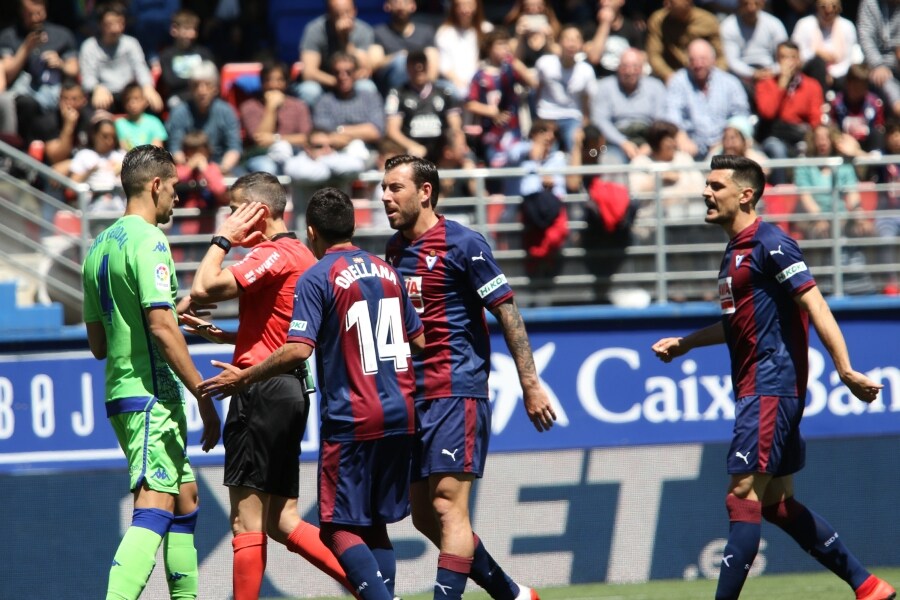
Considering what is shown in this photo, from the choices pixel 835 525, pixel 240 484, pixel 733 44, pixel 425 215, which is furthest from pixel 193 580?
pixel 733 44

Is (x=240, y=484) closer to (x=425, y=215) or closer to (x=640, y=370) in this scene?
(x=425, y=215)

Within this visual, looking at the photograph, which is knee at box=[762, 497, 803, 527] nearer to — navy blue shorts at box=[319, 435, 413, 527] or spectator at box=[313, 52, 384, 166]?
navy blue shorts at box=[319, 435, 413, 527]

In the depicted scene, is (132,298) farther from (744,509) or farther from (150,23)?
(150,23)

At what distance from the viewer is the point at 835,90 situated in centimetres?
1357

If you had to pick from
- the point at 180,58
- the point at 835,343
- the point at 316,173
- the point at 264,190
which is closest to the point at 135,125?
the point at 180,58

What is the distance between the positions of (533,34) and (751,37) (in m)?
2.45

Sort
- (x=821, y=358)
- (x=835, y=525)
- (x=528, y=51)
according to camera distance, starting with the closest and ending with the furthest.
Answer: (x=835, y=525) → (x=821, y=358) → (x=528, y=51)

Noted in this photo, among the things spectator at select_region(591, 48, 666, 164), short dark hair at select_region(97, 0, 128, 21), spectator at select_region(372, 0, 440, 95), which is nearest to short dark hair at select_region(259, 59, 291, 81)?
spectator at select_region(372, 0, 440, 95)

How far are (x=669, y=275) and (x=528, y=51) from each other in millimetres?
3117

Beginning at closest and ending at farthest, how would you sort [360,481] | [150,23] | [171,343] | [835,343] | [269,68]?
1. [171,343]
2. [360,481]
3. [835,343]
4. [269,68]
5. [150,23]

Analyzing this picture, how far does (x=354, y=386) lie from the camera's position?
235 inches

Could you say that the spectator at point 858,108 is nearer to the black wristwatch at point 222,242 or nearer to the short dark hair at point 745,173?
the short dark hair at point 745,173

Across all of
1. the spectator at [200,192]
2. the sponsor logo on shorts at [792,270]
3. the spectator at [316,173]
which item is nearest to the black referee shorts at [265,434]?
the sponsor logo on shorts at [792,270]

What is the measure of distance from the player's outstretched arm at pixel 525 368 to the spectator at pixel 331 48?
21.2 ft
